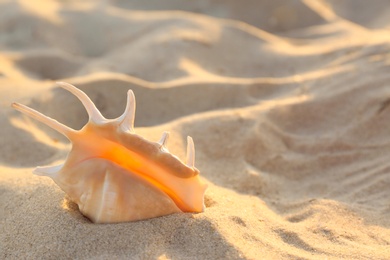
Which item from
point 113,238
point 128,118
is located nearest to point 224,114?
point 128,118

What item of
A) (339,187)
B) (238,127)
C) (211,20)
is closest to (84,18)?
(211,20)

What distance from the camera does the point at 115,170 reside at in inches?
60.2

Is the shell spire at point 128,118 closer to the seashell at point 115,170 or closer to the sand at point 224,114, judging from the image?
the seashell at point 115,170

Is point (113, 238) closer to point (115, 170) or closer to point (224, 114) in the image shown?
point (115, 170)

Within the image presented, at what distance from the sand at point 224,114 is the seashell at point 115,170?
5 centimetres

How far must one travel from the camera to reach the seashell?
1.51 m

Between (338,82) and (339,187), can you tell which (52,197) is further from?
(338,82)

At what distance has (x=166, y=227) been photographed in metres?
1.54

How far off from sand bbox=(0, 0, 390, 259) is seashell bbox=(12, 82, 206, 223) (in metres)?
0.05

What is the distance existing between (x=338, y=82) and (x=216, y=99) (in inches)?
25.3

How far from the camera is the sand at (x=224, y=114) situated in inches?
61.1

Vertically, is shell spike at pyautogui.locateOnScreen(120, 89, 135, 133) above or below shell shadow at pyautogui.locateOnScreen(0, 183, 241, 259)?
above

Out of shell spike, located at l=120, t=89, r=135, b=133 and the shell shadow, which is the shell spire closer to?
shell spike, located at l=120, t=89, r=135, b=133

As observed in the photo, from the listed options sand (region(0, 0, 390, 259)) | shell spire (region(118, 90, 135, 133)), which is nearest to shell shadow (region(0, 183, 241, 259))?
→ sand (region(0, 0, 390, 259))
